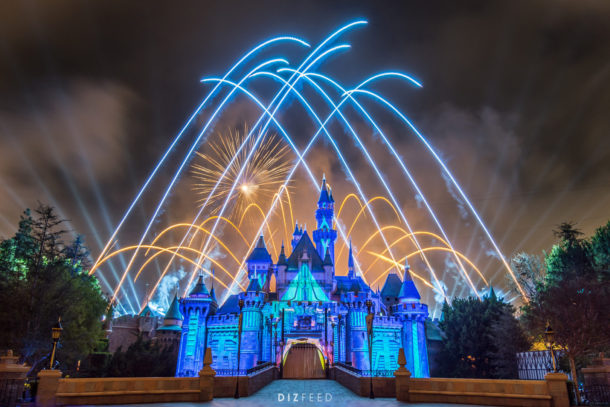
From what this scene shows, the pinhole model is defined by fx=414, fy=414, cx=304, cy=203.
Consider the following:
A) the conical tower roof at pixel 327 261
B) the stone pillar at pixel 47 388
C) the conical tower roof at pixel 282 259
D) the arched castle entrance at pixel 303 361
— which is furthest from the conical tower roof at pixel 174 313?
the stone pillar at pixel 47 388

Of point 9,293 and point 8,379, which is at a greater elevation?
point 9,293

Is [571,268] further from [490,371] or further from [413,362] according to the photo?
[413,362]

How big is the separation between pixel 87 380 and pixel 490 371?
143 ft

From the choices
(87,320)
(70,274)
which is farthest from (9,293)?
(87,320)

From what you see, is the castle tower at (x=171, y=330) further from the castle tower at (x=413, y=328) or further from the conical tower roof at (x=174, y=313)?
the castle tower at (x=413, y=328)

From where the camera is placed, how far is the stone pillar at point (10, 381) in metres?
15.3

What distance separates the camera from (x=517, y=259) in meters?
44.8

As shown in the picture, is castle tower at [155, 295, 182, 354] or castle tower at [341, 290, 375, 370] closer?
castle tower at [341, 290, 375, 370]

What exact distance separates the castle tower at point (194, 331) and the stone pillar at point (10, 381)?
114 ft

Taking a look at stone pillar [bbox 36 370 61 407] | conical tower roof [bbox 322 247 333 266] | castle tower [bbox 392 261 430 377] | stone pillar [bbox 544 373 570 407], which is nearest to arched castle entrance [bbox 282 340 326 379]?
castle tower [bbox 392 261 430 377]

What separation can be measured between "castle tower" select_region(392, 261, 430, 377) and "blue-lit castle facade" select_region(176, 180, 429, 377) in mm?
116

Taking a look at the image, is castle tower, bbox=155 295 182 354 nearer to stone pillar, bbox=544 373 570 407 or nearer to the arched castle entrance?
the arched castle entrance

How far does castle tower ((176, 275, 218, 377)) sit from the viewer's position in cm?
4925

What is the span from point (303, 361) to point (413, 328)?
15.1 meters
